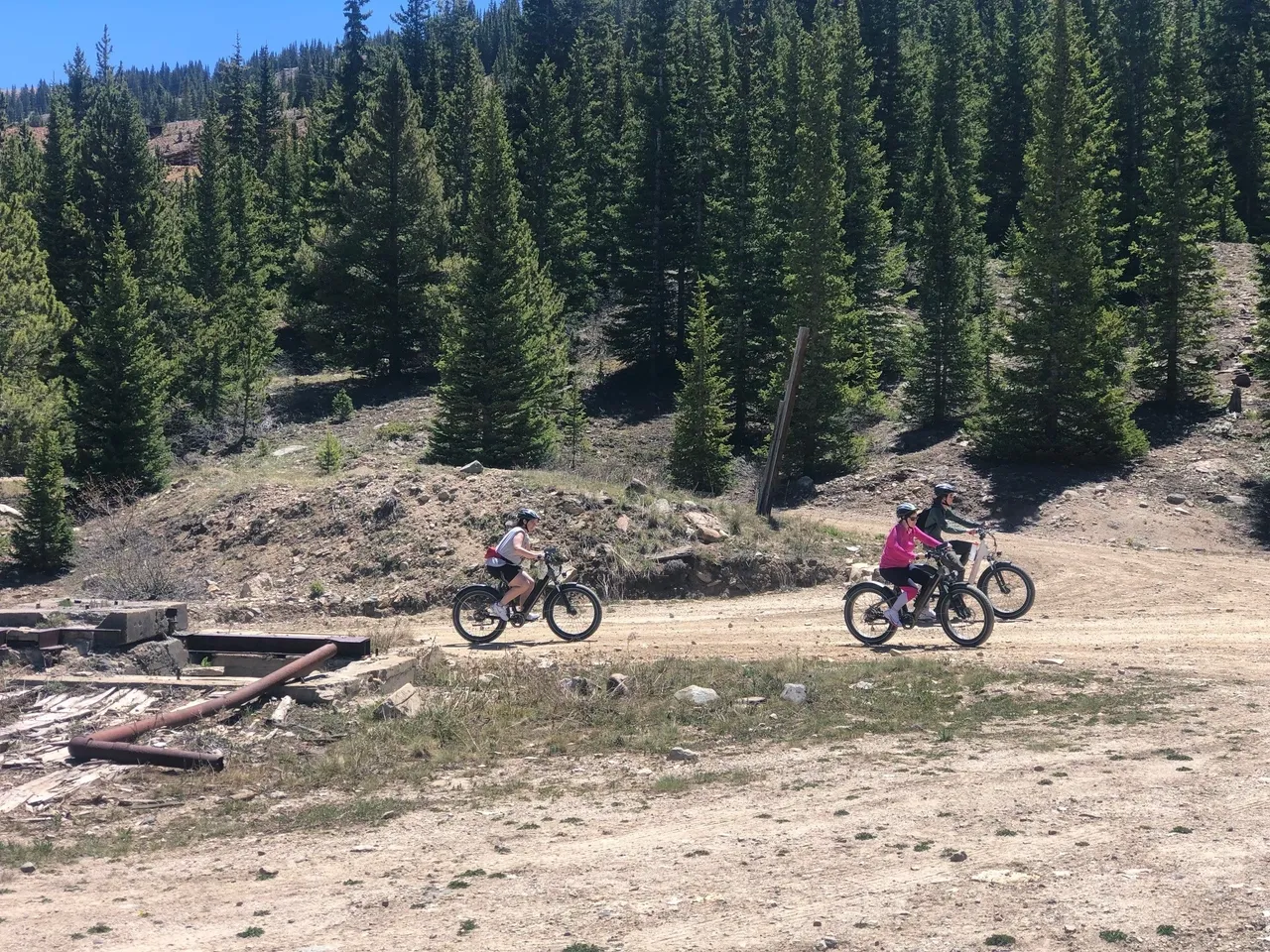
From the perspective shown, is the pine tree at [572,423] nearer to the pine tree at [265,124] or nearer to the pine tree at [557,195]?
the pine tree at [557,195]

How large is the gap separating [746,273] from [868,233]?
20.6 ft

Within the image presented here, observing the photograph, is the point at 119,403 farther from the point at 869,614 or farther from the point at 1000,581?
the point at 1000,581

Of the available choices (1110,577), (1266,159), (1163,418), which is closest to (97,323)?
(1110,577)

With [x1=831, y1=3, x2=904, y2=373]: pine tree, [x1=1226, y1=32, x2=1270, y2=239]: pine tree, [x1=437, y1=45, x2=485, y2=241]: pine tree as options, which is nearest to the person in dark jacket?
[x1=831, y1=3, x2=904, y2=373]: pine tree

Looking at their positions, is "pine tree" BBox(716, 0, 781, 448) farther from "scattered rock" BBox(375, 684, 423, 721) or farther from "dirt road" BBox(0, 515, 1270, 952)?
"dirt road" BBox(0, 515, 1270, 952)

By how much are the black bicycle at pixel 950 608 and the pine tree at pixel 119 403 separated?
23664 millimetres

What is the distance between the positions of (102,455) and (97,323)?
13.1ft

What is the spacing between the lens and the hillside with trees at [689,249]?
114ft

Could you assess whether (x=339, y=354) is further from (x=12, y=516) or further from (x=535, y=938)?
(x=535, y=938)

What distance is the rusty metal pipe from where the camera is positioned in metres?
10.7

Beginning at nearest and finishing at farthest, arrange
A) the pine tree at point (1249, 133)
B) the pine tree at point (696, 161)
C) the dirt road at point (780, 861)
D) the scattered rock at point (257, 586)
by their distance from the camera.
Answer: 1. the dirt road at point (780, 861)
2. the scattered rock at point (257, 586)
3. the pine tree at point (696, 161)
4. the pine tree at point (1249, 133)

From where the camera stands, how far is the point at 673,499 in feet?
76.2

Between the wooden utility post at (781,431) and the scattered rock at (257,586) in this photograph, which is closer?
the scattered rock at (257,586)

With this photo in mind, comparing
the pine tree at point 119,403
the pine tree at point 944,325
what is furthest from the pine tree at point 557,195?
the pine tree at point 119,403
